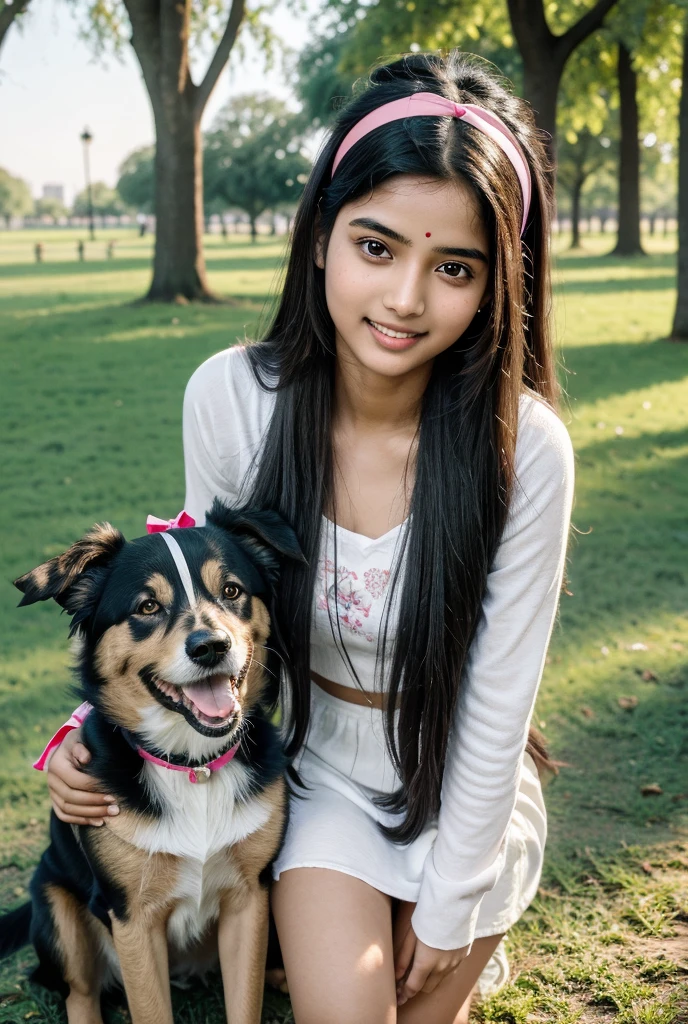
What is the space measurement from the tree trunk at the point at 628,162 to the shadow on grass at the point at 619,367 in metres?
15.2

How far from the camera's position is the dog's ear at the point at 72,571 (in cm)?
226

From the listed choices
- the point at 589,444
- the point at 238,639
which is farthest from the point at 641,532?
the point at 238,639

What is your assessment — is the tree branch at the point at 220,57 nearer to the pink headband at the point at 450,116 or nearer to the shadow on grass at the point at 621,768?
the shadow on grass at the point at 621,768

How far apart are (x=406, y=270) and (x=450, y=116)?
14.8 inches

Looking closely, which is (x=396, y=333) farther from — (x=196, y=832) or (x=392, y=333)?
(x=196, y=832)

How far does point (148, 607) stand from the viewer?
2400 mm

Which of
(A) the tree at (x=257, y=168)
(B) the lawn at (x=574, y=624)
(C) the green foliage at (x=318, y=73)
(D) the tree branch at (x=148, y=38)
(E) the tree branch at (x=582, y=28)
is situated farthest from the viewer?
(A) the tree at (x=257, y=168)

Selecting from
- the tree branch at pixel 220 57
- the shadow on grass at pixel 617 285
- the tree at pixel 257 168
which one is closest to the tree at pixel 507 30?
the tree branch at pixel 220 57

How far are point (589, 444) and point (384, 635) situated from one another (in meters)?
6.41

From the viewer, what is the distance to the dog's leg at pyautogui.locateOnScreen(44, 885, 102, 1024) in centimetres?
259

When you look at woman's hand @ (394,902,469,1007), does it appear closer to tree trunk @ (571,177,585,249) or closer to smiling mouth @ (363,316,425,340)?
smiling mouth @ (363,316,425,340)

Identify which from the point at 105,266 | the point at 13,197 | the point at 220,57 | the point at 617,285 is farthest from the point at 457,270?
the point at 13,197

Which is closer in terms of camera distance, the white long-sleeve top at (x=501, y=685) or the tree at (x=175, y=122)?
the white long-sleeve top at (x=501, y=685)

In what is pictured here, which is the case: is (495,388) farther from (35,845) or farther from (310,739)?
(35,845)
